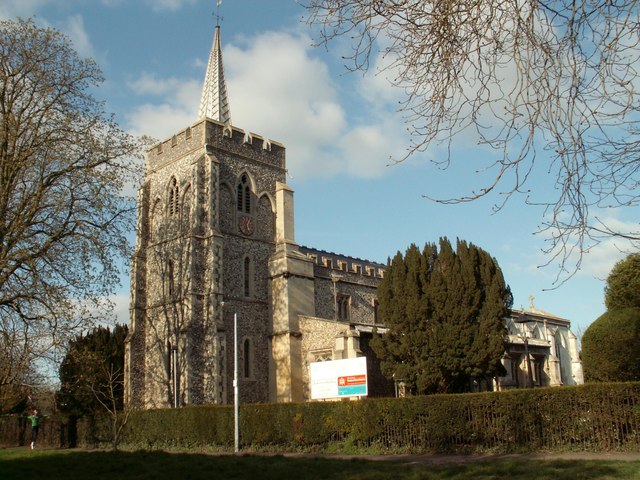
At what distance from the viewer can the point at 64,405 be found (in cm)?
3519

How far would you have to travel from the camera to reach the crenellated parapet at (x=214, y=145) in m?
33.6

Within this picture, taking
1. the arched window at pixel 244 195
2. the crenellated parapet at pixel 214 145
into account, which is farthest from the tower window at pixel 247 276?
the crenellated parapet at pixel 214 145

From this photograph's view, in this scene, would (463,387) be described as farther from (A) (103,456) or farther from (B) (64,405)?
(B) (64,405)

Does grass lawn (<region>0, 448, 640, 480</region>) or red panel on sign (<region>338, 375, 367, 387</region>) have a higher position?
red panel on sign (<region>338, 375, 367, 387</region>)

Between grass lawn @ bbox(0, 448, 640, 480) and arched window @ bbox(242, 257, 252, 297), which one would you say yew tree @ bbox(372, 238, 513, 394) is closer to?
arched window @ bbox(242, 257, 252, 297)

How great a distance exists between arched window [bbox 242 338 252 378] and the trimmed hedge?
665 cm

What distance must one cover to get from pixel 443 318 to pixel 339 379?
5243 millimetres

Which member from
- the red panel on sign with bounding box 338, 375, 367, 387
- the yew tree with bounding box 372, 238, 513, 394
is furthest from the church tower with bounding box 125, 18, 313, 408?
the red panel on sign with bounding box 338, 375, 367, 387

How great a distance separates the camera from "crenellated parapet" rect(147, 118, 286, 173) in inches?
1321

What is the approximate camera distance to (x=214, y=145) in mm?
33562

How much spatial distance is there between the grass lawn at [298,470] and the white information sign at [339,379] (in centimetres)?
794

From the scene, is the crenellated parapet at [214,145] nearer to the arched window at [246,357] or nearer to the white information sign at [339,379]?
the arched window at [246,357]

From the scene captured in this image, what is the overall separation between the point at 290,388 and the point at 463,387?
8.72 m

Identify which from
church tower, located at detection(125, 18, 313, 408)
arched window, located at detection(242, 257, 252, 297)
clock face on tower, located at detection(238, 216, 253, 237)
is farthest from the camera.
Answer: clock face on tower, located at detection(238, 216, 253, 237)
